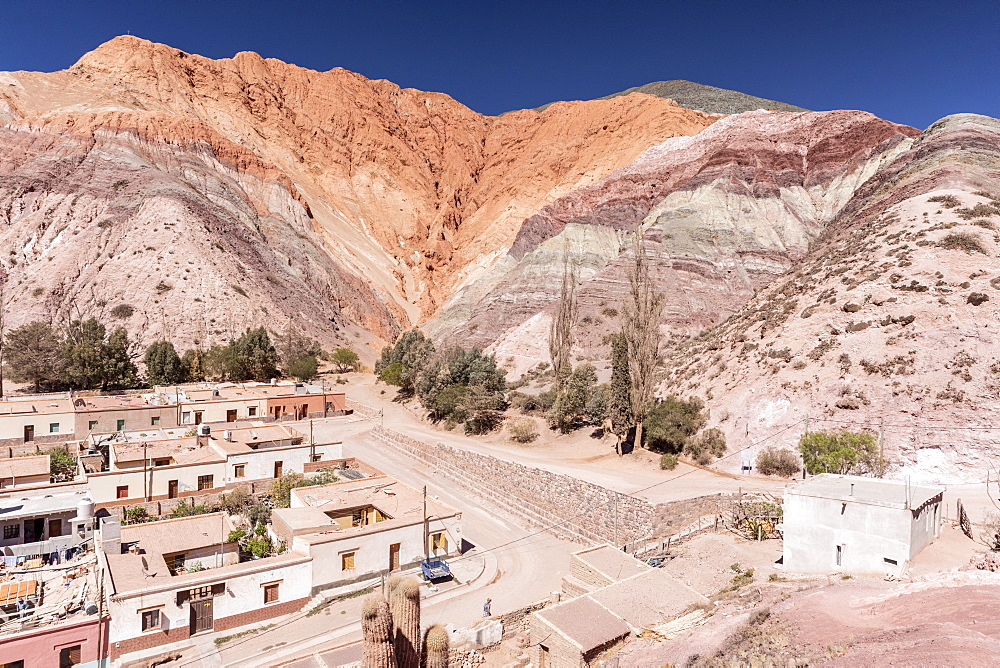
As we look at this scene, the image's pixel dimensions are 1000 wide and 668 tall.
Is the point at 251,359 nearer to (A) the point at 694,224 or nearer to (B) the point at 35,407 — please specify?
(B) the point at 35,407

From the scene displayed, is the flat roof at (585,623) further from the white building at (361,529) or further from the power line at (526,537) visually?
the power line at (526,537)

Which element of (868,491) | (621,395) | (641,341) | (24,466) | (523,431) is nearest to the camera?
(868,491)

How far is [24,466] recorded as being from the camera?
906 inches

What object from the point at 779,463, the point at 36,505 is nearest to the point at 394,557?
the point at 36,505

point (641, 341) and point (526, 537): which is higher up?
point (641, 341)

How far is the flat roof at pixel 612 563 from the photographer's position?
1546 centimetres

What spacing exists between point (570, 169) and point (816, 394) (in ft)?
299

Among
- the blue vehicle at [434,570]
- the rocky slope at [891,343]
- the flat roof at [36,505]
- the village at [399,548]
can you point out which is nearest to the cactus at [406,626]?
the village at [399,548]

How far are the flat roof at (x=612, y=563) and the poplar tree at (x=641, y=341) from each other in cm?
1251

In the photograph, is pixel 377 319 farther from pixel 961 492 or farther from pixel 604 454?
pixel 961 492

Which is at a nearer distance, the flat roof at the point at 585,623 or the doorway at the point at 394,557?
the flat roof at the point at 585,623

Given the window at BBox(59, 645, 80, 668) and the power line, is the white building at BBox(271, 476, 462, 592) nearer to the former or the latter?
the power line

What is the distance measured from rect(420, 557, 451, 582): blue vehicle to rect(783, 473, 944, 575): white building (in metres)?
10.0

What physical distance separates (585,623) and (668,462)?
15854mm
